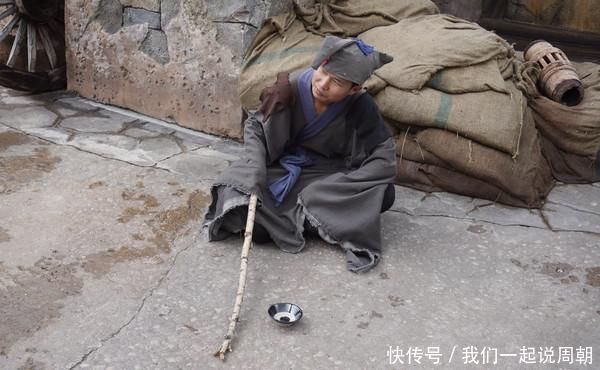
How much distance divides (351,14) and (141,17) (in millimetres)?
1853

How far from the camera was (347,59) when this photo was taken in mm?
3361

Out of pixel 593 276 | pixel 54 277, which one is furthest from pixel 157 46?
pixel 593 276

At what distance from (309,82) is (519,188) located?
6.32 feet

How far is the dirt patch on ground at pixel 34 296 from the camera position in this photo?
119 inches

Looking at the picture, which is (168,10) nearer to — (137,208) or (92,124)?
(92,124)

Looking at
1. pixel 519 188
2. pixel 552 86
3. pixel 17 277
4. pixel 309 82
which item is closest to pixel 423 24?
pixel 552 86

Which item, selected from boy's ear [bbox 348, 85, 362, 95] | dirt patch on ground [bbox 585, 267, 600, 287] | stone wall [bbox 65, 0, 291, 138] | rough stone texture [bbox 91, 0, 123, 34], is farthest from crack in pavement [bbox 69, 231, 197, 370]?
rough stone texture [bbox 91, 0, 123, 34]

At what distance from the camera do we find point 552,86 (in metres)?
5.19

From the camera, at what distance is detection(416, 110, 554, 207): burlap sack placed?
4715 mm

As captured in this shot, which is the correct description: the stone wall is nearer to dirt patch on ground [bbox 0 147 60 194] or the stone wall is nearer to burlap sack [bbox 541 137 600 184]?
dirt patch on ground [bbox 0 147 60 194]

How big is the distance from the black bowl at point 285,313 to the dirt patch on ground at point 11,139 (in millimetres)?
2905

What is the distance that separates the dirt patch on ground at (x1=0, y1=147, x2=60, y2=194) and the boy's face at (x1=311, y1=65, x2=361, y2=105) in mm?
2220

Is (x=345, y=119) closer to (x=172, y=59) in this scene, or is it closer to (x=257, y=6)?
(x=257, y=6)

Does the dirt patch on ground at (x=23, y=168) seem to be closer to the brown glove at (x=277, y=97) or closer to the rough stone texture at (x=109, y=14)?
the rough stone texture at (x=109, y=14)
